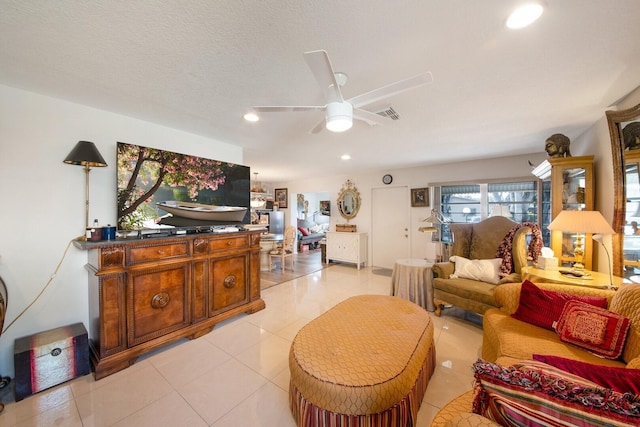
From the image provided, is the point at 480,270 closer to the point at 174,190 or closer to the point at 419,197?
the point at 419,197

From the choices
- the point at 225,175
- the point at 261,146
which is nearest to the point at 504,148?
the point at 261,146

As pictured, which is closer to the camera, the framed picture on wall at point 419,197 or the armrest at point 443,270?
the armrest at point 443,270

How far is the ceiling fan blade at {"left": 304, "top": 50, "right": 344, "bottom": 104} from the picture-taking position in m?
1.13

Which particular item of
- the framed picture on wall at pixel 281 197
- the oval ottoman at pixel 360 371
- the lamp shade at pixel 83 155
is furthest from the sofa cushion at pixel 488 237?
the framed picture on wall at pixel 281 197

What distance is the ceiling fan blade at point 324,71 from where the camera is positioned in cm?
113

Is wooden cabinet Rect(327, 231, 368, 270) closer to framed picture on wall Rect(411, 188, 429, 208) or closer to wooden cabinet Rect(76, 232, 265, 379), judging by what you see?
framed picture on wall Rect(411, 188, 429, 208)

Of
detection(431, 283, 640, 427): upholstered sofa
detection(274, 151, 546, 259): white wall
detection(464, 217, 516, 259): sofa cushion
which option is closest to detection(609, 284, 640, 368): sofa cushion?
detection(431, 283, 640, 427): upholstered sofa

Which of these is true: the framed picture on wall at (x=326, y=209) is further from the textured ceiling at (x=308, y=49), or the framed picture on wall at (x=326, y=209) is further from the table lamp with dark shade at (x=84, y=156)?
the table lamp with dark shade at (x=84, y=156)

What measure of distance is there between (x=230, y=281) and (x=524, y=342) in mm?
2775

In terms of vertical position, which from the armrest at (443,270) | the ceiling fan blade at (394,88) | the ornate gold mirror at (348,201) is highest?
the ceiling fan blade at (394,88)

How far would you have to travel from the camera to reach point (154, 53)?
1.50 meters

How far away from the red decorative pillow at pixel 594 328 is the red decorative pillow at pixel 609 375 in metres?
0.63

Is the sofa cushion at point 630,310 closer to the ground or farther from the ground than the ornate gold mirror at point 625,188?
closer to the ground

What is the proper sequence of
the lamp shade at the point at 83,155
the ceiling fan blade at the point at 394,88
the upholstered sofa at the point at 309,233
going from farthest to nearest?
the upholstered sofa at the point at 309,233
the lamp shade at the point at 83,155
the ceiling fan blade at the point at 394,88
